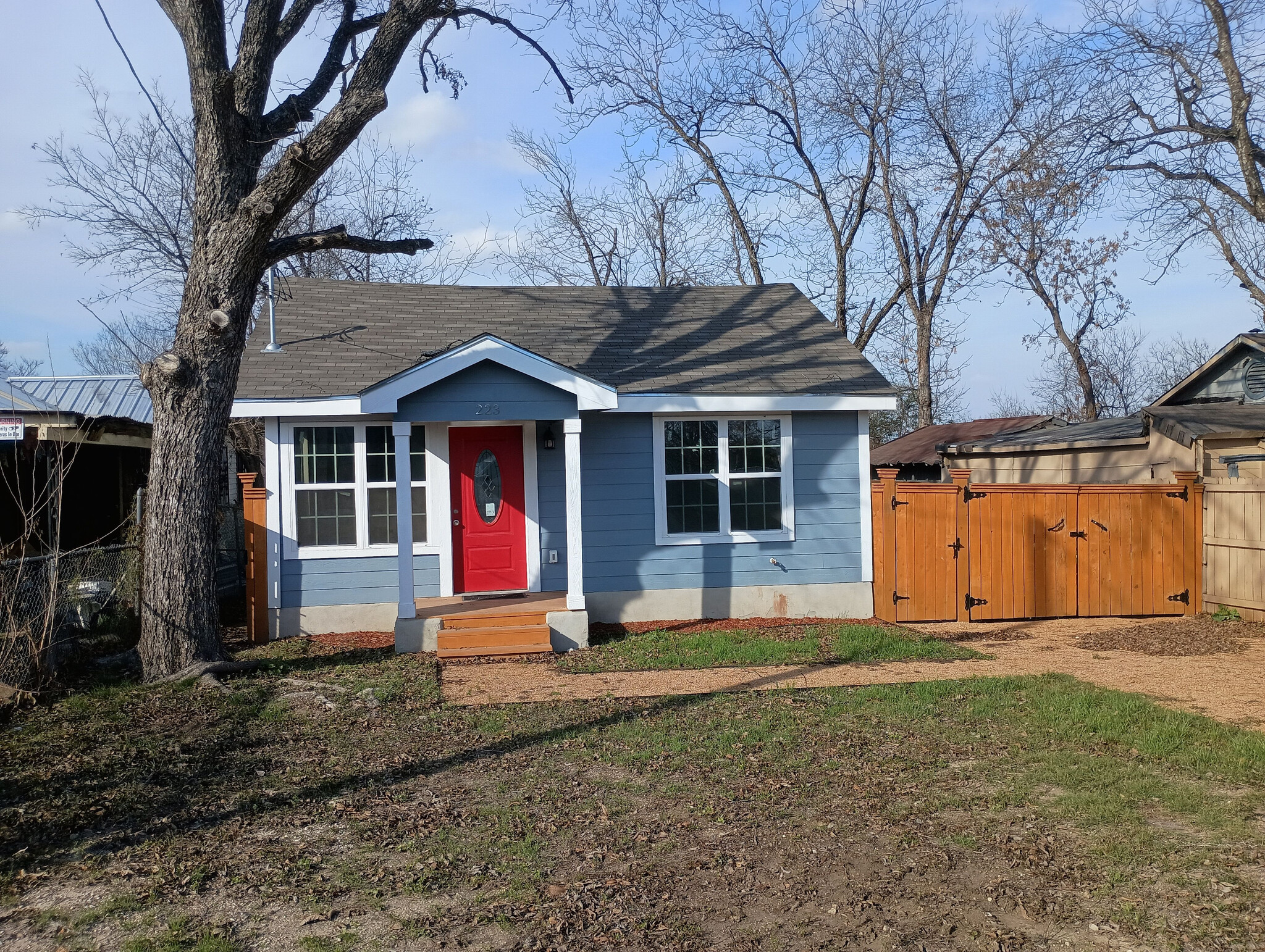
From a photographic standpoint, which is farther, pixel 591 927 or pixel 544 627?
pixel 544 627

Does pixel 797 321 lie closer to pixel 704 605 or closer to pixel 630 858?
pixel 704 605

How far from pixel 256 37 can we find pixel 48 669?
601 centimetres

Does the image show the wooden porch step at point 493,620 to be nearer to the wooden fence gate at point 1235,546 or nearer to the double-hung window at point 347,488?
the double-hung window at point 347,488

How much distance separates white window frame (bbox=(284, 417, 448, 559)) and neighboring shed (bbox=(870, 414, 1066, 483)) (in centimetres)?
1466

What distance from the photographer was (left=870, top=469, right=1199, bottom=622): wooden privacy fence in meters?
12.0

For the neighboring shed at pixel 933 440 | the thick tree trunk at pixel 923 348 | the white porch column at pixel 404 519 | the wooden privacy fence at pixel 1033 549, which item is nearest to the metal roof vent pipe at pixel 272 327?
the white porch column at pixel 404 519

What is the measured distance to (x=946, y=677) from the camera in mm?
8977

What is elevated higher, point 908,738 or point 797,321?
point 797,321

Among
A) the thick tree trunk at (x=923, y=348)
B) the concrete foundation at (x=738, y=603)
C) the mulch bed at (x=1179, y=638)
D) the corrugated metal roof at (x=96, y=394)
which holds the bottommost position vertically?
the mulch bed at (x=1179, y=638)

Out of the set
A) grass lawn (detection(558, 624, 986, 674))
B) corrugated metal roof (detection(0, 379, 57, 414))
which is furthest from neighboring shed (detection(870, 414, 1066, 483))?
corrugated metal roof (detection(0, 379, 57, 414))

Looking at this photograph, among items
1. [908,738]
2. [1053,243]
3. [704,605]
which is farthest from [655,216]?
[908,738]

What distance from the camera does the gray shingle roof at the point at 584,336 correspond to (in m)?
11.8

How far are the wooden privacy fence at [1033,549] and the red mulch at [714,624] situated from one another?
75 cm

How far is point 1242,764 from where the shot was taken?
6.03 metres
